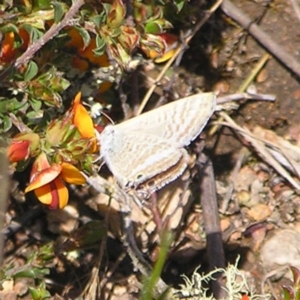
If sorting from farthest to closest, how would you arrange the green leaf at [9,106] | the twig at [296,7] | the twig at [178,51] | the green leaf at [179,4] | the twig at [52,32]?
the twig at [296,7] < the twig at [178,51] < the green leaf at [179,4] < the green leaf at [9,106] < the twig at [52,32]

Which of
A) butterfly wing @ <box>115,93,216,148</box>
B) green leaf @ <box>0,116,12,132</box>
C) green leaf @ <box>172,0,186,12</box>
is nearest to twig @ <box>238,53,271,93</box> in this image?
green leaf @ <box>172,0,186,12</box>

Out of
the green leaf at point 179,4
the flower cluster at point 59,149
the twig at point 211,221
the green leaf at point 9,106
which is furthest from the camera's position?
the twig at point 211,221

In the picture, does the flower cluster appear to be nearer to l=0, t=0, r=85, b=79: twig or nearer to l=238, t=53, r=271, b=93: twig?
l=0, t=0, r=85, b=79: twig

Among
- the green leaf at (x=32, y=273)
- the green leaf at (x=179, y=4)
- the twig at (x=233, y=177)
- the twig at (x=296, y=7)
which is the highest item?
the twig at (x=296, y=7)

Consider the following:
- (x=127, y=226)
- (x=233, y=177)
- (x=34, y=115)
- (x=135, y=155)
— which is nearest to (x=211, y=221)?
(x=233, y=177)

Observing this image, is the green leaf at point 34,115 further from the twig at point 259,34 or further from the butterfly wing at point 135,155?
the twig at point 259,34

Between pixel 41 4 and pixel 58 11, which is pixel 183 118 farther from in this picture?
pixel 41 4

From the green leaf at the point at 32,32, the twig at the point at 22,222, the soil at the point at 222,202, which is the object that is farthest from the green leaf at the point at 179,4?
the twig at the point at 22,222
